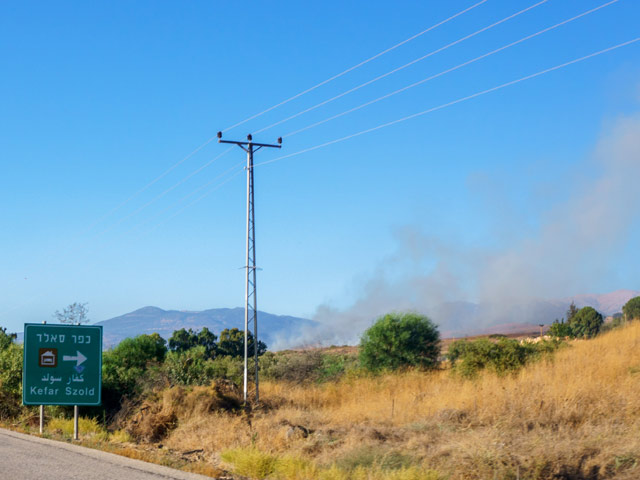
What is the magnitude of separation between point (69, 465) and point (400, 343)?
21.8 meters

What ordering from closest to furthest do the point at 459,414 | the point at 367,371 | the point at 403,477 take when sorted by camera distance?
1. the point at 403,477
2. the point at 459,414
3. the point at 367,371

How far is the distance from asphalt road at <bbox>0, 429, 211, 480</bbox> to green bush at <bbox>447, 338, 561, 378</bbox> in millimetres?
13320

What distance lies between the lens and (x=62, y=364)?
19.8m

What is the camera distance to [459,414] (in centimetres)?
1652

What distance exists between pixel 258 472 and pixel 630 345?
13607 mm

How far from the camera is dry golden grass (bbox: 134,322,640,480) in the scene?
11453mm

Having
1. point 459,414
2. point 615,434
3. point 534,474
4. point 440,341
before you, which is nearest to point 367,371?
point 440,341

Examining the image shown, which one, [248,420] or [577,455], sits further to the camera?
[248,420]

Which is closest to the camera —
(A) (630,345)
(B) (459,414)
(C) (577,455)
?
(C) (577,455)

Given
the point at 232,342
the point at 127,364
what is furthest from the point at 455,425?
the point at 232,342

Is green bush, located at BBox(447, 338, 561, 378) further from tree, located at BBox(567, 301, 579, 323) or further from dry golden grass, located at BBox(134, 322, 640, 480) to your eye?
tree, located at BBox(567, 301, 579, 323)

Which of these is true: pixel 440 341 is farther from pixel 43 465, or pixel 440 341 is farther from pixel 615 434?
pixel 43 465

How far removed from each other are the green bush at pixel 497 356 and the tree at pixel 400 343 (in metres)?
6.13

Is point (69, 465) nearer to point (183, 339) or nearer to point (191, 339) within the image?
point (191, 339)
